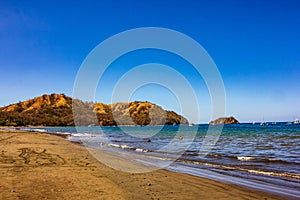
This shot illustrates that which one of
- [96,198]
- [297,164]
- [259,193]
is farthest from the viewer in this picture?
[297,164]

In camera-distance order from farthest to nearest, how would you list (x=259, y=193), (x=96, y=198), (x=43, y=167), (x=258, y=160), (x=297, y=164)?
(x=258, y=160), (x=297, y=164), (x=43, y=167), (x=259, y=193), (x=96, y=198)

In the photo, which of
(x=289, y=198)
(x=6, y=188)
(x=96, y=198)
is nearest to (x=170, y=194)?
(x=96, y=198)

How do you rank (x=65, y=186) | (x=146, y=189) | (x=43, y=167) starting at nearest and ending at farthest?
(x=65, y=186)
(x=146, y=189)
(x=43, y=167)

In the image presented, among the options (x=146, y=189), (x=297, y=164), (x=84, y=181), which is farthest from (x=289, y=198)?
(x=297, y=164)

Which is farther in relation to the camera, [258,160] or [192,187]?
[258,160]

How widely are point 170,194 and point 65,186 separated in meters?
3.13

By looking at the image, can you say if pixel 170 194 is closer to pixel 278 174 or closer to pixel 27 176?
pixel 27 176

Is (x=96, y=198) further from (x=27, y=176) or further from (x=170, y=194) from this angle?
(x=27, y=176)

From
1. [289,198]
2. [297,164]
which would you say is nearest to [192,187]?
[289,198]

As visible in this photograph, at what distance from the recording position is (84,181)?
30.6 feet

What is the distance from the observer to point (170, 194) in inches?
336

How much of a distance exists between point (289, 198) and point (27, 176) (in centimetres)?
861

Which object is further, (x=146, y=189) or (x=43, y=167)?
(x=43, y=167)

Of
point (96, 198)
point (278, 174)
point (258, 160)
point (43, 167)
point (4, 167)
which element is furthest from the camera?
point (258, 160)
